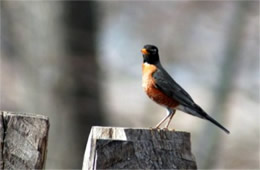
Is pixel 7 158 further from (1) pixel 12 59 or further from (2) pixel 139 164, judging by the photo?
(1) pixel 12 59

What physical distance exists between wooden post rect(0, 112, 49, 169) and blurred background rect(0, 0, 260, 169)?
547cm

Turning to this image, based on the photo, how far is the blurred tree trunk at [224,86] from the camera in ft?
29.2

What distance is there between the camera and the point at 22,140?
243cm

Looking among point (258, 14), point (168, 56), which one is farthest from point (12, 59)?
point (258, 14)

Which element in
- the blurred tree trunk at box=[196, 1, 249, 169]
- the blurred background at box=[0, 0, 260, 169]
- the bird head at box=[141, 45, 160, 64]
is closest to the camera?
the bird head at box=[141, 45, 160, 64]

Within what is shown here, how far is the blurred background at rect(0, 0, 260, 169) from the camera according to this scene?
8.12 metres

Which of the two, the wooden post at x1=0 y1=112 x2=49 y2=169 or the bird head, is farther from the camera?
the bird head

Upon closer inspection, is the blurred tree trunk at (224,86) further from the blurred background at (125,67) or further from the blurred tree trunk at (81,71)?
the blurred tree trunk at (81,71)

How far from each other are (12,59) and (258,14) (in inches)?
133

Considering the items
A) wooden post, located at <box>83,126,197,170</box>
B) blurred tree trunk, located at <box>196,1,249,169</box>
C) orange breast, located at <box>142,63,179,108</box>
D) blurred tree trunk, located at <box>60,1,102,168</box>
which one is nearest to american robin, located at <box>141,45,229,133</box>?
orange breast, located at <box>142,63,179,108</box>

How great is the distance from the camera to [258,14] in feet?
31.8

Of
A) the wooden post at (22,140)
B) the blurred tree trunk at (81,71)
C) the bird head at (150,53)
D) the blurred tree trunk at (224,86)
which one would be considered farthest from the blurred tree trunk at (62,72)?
the wooden post at (22,140)

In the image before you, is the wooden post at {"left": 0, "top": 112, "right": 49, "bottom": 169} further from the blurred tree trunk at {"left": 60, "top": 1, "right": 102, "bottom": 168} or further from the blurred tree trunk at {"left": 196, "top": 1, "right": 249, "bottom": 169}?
the blurred tree trunk at {"left": 196, "top": 1, "right": 249, "bottom": 169}

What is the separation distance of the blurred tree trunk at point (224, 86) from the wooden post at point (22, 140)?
6.29m
